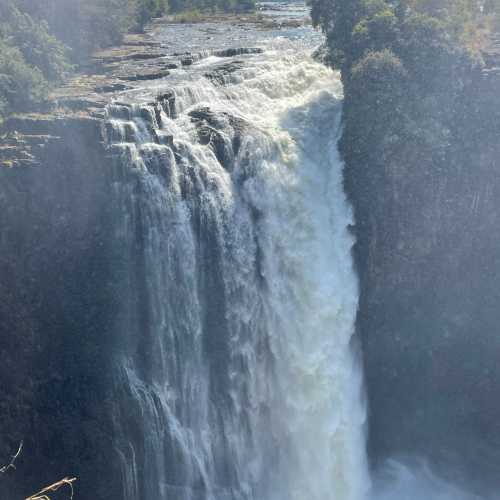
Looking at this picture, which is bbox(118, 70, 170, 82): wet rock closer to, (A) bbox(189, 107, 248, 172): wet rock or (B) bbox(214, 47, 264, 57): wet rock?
(A) bbox(189, 107, 248, 172): wet rock

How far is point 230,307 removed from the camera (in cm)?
2152

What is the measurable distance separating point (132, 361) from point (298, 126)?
40.1ft

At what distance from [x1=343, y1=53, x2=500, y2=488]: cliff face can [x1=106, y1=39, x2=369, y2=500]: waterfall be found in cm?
146

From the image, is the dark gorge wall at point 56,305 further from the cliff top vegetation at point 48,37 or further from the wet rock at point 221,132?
the wet rock at point 221,132

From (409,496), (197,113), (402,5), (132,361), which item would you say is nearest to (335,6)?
(402,5)

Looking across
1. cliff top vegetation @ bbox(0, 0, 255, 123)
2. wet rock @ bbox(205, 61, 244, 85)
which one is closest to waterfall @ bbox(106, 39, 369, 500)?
wet rock @ bbox(205, 61, 244, 85)

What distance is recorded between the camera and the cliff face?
24.8 meters

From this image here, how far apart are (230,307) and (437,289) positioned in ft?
31.7

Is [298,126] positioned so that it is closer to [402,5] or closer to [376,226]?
[376,226]

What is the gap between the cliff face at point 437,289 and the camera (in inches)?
978

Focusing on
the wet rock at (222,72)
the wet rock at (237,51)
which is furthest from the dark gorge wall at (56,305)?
the wet rock at (237,51)

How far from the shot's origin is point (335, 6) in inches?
1300

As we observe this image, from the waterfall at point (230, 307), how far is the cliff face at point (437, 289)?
1.46 m

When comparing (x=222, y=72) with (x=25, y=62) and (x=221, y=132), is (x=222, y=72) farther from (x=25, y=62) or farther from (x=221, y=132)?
(x=25, y=62)
